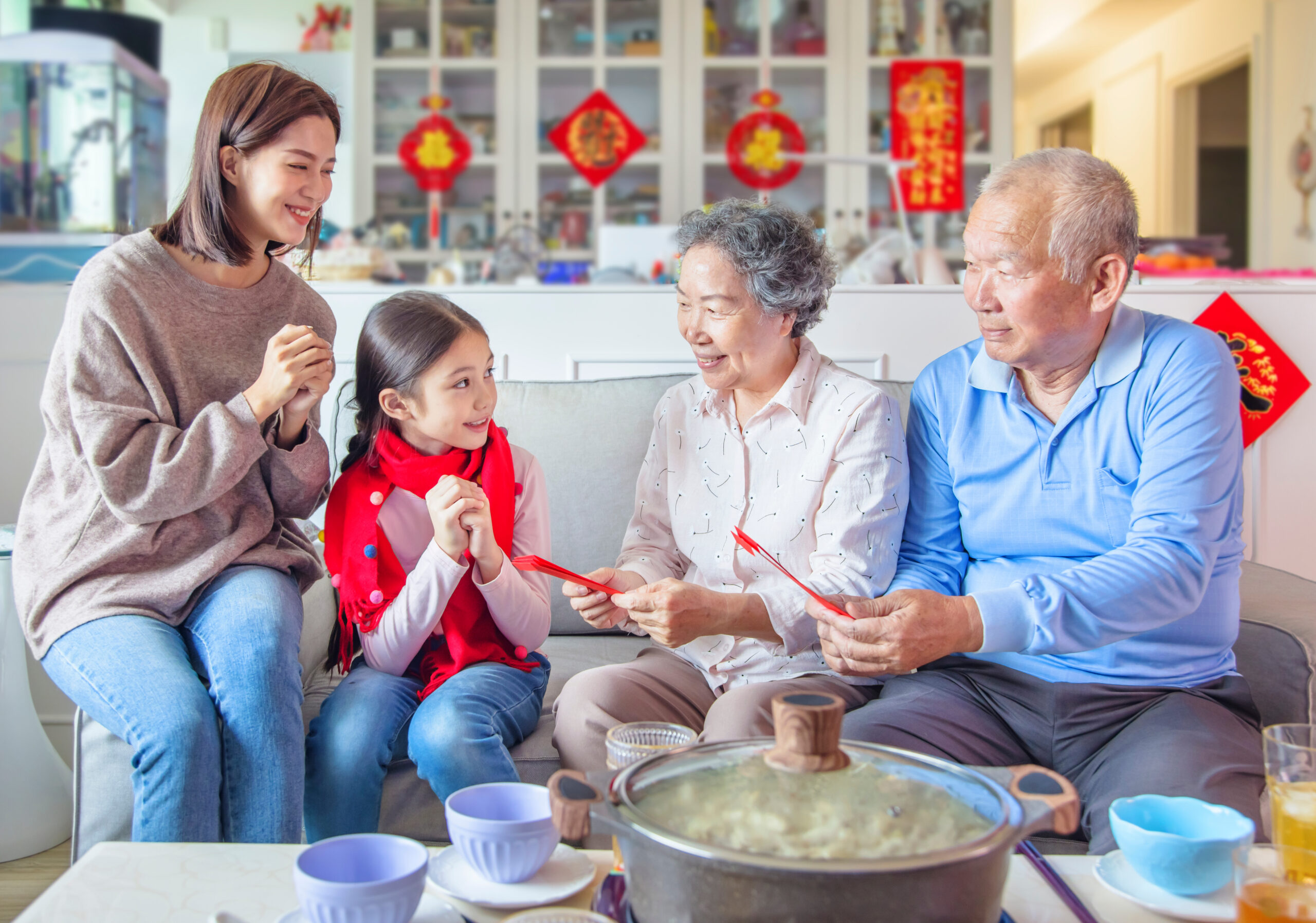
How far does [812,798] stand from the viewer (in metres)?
0.72

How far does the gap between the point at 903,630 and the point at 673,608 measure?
28 centimetres

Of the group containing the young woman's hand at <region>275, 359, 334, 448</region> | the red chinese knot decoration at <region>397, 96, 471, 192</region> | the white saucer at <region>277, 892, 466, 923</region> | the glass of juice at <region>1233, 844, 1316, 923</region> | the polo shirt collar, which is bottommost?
the white saucer at <region>277, 892, 466, 923</region>

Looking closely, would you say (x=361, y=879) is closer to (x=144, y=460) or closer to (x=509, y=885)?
(x=509, y=885)

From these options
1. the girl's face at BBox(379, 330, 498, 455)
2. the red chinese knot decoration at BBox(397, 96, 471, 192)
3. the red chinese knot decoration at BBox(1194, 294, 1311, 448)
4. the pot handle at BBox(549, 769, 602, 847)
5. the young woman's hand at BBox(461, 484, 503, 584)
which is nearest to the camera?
the pot handle at BBox(549, 769, 602, 847)

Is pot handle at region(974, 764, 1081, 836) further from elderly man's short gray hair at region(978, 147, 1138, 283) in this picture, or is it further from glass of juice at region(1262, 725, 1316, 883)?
elderly man's short gray hair at region(978, 147, 1138, 283)

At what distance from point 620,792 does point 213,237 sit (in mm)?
1100

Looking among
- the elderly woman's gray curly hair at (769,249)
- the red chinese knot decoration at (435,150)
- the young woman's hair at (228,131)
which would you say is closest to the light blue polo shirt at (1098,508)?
the elderly woman's gray curly hair at (769,249)

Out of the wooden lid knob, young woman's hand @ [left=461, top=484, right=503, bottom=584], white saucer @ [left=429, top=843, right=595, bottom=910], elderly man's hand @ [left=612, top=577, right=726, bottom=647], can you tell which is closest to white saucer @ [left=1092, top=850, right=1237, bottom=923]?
the wooden lid knob

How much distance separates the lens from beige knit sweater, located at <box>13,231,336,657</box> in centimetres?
139

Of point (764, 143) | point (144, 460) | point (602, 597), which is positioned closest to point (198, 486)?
point (144, 460)

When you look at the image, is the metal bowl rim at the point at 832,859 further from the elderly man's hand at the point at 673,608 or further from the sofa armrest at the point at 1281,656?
the sofa armrest at the point at 1281,656

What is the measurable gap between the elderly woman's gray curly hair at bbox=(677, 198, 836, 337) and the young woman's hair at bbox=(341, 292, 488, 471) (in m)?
0.37

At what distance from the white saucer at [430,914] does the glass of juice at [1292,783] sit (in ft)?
2.21

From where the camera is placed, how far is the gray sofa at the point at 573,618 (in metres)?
1.38
